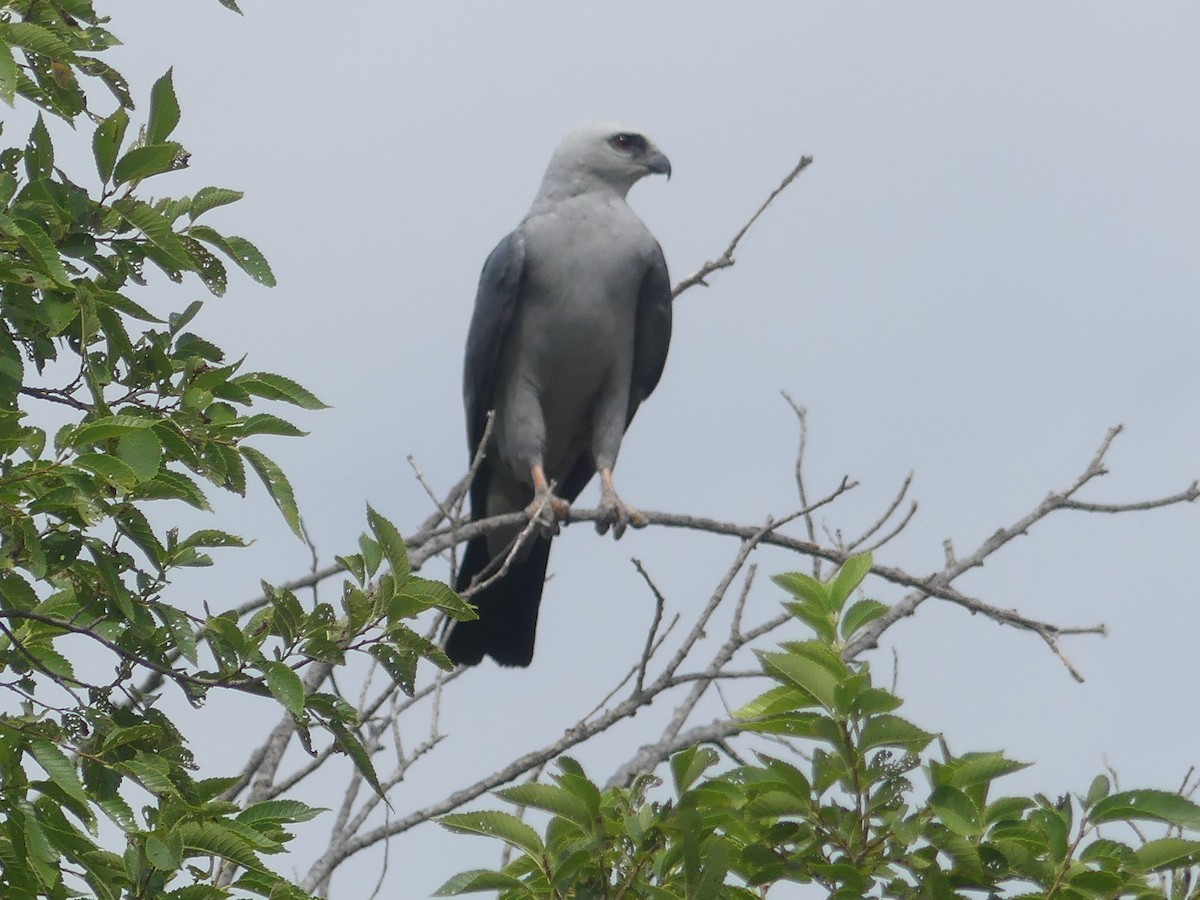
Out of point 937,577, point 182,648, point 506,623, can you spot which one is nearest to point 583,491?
point 506,623

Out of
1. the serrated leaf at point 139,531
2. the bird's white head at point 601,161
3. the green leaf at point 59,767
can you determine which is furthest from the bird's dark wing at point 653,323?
the green leaf at point 59,767

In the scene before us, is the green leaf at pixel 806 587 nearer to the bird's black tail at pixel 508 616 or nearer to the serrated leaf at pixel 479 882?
the serrated leaf at pixel 479 882

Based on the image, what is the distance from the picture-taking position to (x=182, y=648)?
2.79 m

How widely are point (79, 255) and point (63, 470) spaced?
56 cm

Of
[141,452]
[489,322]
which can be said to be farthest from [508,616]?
[141,452]

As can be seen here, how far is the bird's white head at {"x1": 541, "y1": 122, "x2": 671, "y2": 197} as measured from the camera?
6.87 metres

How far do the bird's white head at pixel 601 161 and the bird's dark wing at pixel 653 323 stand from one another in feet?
1.75

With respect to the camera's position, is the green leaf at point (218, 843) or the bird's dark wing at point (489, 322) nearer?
the green leaf at point (218, 843)

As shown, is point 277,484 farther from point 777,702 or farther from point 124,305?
point 777,702

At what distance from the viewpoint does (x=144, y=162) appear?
2.76 m

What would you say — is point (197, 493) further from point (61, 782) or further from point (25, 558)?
point (61, 782)

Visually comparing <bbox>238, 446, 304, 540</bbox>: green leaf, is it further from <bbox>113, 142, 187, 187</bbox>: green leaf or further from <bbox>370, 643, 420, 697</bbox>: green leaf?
<bbox>113, 142, 187, 187</bbox>: green leaf

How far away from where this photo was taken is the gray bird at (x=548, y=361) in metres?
6.32

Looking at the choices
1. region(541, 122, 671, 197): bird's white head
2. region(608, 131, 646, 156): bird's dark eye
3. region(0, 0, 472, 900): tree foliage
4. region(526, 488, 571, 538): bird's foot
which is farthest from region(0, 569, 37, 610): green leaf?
region(608, 131, 646, 156): bird's dark eye
